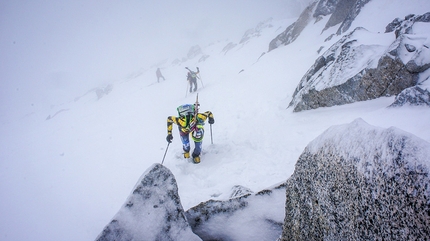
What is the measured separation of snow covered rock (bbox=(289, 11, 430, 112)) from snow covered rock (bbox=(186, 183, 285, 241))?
5.77 meters

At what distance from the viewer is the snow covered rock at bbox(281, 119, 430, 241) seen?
3.02 feet

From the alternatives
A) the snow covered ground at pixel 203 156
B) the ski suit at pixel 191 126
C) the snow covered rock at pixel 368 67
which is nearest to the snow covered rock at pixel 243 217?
A: the snow covered ground at pixel 203 156

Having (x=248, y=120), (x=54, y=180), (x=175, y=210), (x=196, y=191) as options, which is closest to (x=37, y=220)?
(x=54, y=180)

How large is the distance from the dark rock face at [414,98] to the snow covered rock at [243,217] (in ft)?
15.0

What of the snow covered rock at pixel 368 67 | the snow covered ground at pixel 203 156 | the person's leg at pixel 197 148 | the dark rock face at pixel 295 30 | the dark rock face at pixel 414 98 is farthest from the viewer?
the dark rock face at pixel 295 30

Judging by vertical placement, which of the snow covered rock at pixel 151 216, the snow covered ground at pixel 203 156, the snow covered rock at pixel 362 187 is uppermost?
the snow covered rock at pixel 362 187

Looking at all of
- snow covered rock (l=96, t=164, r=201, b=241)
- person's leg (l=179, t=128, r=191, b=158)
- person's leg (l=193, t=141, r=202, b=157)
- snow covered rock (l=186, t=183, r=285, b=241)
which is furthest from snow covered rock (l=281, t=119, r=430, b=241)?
person's leg (l=179, t=128, r=191, b=158)

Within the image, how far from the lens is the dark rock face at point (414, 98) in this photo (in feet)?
14.4

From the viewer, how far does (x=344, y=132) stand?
1.45 m

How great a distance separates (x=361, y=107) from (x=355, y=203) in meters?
6.42

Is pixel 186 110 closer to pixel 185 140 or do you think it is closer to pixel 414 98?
pixel 185 140

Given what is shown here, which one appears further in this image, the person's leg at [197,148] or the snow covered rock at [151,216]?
the person's leg at [197,148]

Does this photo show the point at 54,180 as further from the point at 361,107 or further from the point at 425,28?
the point at 425,28

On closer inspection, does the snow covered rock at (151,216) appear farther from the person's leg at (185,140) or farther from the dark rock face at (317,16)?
the dark rock face at (317,16)
